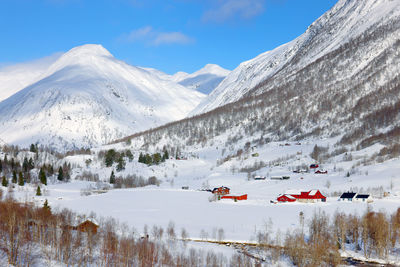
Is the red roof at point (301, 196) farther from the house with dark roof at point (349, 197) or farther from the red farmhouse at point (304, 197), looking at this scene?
the house with dark roof at point (349, 197)

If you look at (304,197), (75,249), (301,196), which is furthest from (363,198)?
(75,249)

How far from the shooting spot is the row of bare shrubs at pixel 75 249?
152 ft

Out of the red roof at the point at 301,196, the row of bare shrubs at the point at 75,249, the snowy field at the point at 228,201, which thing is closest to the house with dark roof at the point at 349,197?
the snowy field at the point at 228,201

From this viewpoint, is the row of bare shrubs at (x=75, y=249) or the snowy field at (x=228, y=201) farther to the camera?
the snowy field at (x=228, y=201)

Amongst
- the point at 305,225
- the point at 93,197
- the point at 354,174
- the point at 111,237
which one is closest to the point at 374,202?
the point at 305,225

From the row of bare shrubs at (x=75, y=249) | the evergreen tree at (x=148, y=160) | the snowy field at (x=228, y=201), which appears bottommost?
the row of bare shrubs at (x=75, y=249)

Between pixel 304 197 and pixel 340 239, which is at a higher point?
pixel 304 197

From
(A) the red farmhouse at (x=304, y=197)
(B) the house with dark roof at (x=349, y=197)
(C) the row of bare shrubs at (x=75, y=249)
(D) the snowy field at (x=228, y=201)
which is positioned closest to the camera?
(C) the row of bare shrubs at (x=75, y=249)

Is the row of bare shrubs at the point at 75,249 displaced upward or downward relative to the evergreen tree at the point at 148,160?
downward

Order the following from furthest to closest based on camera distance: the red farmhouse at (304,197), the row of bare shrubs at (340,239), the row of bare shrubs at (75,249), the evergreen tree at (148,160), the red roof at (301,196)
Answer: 1. the evergreen tree at (148,160)
2. the red roof at (301,196)
3. the red farmhouse at (304,197)
4. the row of bare shrubs at (340,239)
5. the row of bare shrubs at (75,249)

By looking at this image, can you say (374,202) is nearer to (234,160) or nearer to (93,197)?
(93,197)

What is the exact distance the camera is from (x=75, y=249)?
49594 millimetres

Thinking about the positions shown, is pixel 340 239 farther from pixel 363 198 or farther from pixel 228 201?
pixel 228 201

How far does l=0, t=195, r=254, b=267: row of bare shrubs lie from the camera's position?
152 feet
